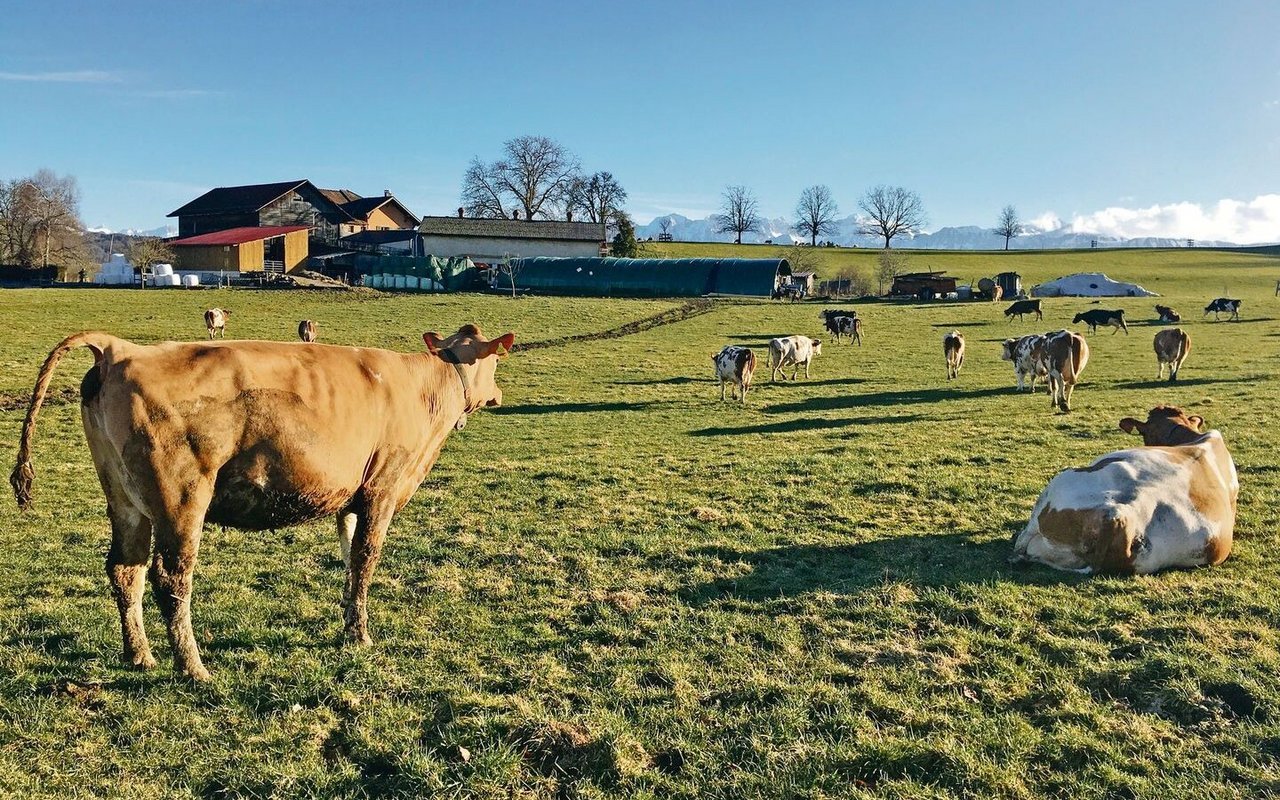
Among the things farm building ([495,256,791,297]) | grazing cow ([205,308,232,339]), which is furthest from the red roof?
grazing cow ([205,308,232,339])

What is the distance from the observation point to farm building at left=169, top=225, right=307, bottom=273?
64.4 m

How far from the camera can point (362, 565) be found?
19.5 feet

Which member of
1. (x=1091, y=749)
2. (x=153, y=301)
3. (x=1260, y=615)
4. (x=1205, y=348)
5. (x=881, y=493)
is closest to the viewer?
(x=1091, y=749)

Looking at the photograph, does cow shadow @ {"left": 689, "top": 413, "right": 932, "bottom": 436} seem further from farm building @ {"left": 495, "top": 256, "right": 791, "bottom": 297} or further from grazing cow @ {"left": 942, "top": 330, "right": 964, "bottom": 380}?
farm building @ {"left": 495, "top": 256, "right": 791, "bottom": 297}

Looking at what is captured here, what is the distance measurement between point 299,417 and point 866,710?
4275mm

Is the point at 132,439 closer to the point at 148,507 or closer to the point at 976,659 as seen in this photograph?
the point at 148,507

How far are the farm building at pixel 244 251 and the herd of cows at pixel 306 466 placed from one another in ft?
211

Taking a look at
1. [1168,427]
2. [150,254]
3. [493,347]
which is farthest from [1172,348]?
[150,254]

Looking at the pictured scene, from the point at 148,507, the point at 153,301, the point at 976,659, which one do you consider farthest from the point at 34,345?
the point at 976,659

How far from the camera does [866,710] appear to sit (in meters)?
4.87

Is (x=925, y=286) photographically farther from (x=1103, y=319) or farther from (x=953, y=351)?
(x=953, y=351)

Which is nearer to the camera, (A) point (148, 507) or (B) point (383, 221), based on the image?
(A) point (148, 507)

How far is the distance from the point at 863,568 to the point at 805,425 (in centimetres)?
885

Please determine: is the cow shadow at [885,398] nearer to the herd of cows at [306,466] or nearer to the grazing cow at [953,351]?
the grazing cow at [953,351]
